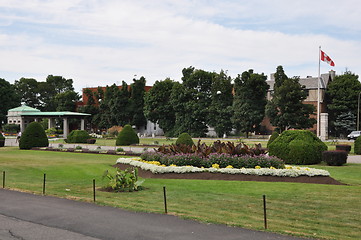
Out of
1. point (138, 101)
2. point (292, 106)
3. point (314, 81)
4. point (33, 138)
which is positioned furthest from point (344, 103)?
point (33, 138)

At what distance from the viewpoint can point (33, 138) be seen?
41.6 metres

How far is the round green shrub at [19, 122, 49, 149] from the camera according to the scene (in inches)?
1623

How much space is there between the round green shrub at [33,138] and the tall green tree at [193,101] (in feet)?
104

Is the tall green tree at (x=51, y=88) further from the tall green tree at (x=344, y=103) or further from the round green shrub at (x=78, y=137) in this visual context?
the tall green tree at (x=344, y=103)

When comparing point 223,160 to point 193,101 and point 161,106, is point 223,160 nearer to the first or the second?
point 193,101

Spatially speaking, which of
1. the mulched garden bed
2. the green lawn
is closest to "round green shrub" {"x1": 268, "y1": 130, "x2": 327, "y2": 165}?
the green lawn

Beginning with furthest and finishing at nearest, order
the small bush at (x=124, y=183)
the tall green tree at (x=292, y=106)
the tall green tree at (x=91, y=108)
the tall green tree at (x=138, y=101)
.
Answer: the tall green tree at (x=91, y=108) → the tall green tree at (x=138, y=101) → the tall green tree at (x=292, y=106) → the small bush at (x=124, y=183)

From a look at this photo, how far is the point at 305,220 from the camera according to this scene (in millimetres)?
9852

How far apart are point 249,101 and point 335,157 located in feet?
136

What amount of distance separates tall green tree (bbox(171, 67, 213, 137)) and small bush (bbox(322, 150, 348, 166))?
45.5m

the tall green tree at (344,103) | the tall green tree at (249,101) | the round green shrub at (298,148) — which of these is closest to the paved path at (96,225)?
the round green shrub at (298,148)

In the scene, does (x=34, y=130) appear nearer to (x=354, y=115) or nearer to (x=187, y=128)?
(x=187, y=128)

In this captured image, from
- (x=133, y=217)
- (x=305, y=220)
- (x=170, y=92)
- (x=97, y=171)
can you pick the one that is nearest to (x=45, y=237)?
(x=133, y=217)

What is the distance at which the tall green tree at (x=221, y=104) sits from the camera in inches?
2655
